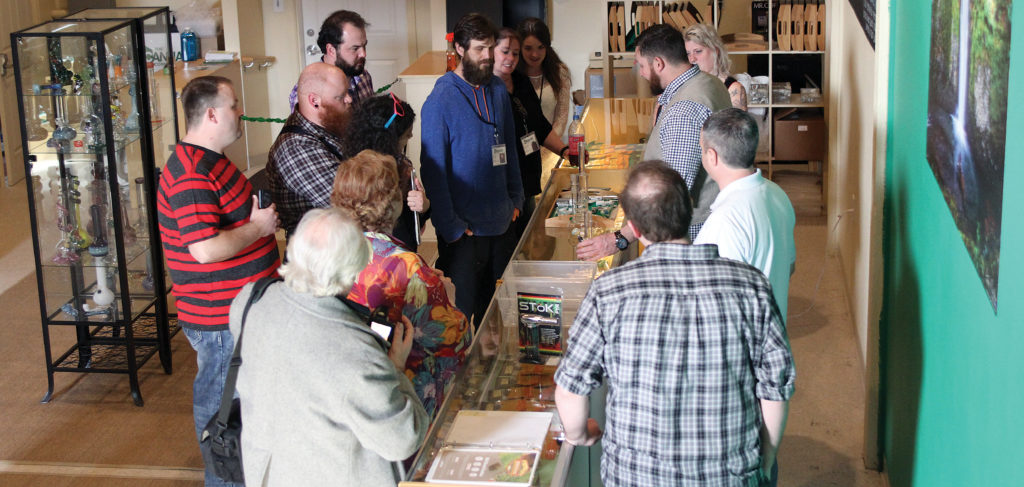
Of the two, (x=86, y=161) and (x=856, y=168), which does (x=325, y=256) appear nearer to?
(x=86, y=161)

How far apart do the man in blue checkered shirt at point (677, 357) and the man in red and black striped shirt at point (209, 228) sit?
154 centimetres

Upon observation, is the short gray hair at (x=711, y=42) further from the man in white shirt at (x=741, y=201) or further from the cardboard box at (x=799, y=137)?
the cardboard box at (x=799, y=137)

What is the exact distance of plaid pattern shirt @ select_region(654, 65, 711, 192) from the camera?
371 centimetres

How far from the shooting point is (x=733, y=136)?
9.64ft

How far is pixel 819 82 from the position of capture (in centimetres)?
839

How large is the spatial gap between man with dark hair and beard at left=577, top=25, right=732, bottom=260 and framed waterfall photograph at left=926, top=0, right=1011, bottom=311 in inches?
54.8

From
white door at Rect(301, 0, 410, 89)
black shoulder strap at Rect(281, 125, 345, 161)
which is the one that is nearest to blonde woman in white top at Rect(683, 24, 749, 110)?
black shoulder strap at Rect(281, 125, 345, 161)

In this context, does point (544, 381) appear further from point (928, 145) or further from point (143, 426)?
point (143, 426)

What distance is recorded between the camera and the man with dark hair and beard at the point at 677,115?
3.72m

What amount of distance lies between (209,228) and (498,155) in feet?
4.55

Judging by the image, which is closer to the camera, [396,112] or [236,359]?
[236,359]

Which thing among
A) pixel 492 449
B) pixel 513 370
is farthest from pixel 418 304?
pixel 492 449

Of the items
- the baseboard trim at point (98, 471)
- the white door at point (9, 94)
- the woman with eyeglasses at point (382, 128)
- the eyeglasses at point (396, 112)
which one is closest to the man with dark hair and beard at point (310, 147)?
the woman with eyeglasses at point (382, 128)

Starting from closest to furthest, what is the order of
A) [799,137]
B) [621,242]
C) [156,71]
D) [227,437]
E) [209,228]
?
[227,437] < [209,228] < [621,242] < [156,71] < [799,137]
